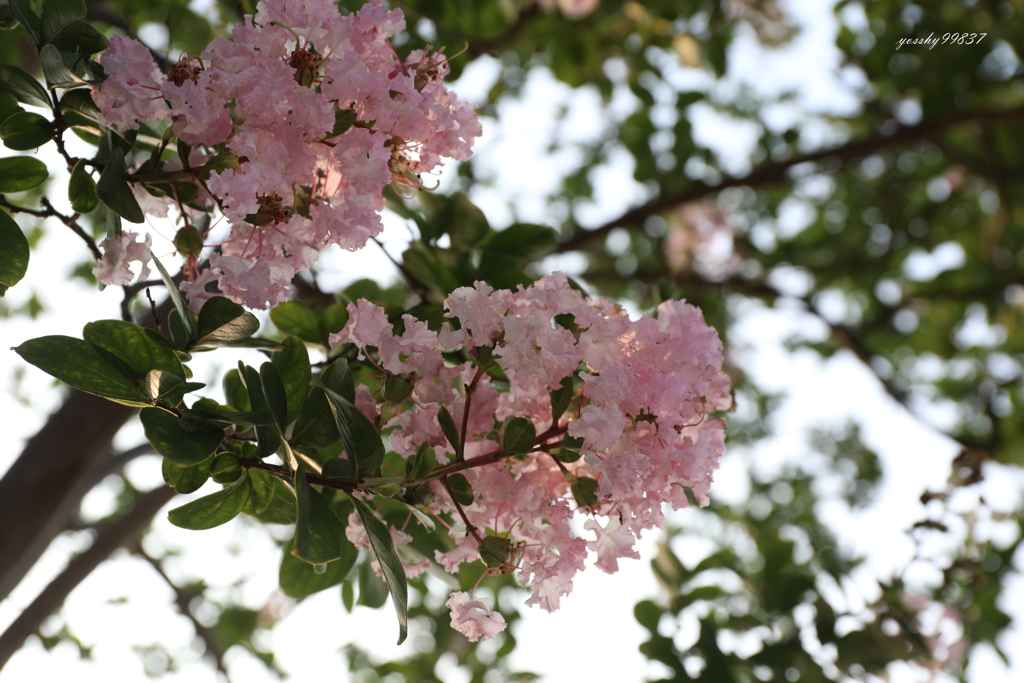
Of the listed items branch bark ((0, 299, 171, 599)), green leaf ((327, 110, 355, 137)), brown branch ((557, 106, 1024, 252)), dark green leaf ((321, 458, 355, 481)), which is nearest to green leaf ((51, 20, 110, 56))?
green leaf ((327, 110, 355, 137))

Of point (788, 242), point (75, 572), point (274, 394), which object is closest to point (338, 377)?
point (274, 394)

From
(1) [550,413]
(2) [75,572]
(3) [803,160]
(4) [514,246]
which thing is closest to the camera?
(1) [550,413]

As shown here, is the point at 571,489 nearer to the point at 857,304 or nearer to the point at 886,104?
the point at 886,104

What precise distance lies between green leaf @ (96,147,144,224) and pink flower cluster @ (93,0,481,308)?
4 cm

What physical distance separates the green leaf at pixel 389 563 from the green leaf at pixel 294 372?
13 centimetres

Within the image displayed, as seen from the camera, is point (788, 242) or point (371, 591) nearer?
point (371, 591)

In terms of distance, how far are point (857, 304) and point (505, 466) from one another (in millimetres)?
3542

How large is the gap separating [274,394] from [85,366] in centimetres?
16

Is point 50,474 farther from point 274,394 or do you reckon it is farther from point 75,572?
point 274,394

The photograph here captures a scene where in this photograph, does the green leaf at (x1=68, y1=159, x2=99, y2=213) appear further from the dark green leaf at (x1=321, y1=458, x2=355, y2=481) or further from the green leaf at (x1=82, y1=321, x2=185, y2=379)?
the dark green leaf at (x1=321, y1=458, x2=355, y2=481)

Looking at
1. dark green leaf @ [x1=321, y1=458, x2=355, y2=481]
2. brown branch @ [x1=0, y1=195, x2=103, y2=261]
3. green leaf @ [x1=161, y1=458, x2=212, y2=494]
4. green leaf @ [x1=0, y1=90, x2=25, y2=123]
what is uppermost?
green leaf @ [x1=0, y1=90, x2=25, y2=123]

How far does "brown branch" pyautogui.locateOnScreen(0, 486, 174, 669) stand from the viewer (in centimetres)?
136

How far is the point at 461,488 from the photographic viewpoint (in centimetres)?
65

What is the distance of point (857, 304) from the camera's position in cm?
370
